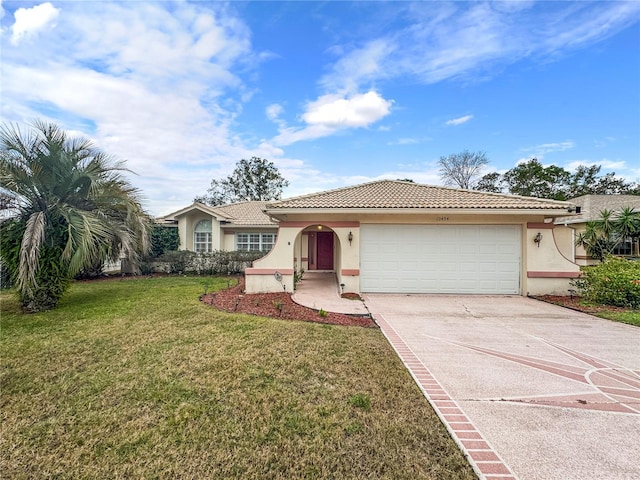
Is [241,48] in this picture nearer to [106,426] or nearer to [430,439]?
[106,426]

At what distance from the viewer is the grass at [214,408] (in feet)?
8.29

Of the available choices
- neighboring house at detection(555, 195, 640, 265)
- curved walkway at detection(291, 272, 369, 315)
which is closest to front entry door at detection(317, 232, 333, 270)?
curved walkway at detection(291, 272, 369, 315)

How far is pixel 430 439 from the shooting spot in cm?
282

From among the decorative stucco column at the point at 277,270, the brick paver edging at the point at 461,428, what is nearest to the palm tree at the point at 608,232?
the decorative stucco column at the point at 277,270

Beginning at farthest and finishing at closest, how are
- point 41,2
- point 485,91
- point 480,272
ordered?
point 485,91
point 480,272
point 41,2

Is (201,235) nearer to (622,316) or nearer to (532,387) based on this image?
(532,387)

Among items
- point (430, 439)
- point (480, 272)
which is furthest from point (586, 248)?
point (430, 439)

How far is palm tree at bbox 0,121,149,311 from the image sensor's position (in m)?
7.59

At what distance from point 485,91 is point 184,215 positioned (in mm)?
19384

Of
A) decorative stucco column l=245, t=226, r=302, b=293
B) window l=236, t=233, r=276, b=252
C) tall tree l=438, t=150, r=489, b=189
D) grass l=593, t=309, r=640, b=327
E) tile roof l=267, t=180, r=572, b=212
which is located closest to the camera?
grass l=593, t=309, r=640, b=327

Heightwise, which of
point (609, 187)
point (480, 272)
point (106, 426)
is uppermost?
point (609, 187)

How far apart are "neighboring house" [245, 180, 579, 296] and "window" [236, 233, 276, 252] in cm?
822

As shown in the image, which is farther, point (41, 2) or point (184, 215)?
point (184, 215)

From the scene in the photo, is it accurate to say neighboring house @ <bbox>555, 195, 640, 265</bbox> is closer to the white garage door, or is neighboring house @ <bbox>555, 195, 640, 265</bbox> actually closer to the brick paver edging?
the white garage door
